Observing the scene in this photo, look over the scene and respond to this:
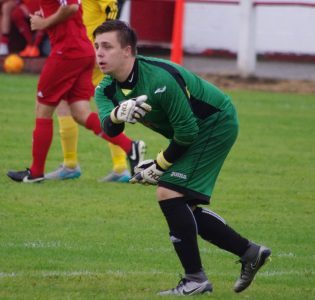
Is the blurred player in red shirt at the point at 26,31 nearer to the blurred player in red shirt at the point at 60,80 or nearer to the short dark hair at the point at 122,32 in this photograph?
the blurred player in red shirt at the point at 60,80

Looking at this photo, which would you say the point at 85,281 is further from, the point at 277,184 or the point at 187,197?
the point at 277,184

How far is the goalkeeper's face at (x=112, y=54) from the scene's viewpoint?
628cm

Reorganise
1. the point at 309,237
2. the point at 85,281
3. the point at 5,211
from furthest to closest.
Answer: the point at 5,211
the point at 309,237
the point at 85,281

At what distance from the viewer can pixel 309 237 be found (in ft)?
27.3

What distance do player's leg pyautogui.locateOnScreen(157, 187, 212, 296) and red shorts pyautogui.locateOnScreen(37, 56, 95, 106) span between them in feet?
13.3

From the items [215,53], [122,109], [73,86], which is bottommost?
[215,53]

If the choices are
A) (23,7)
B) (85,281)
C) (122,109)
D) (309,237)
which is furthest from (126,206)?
(23,7)

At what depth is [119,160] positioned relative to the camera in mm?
10586

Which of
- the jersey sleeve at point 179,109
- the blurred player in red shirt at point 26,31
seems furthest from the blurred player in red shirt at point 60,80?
the blurred player in red shirt at point 26,31

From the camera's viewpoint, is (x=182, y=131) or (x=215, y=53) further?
(x=215, y=53)

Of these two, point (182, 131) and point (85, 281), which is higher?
point (182, 131)

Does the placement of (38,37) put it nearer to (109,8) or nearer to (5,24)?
(5,24)

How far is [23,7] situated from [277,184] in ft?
38.7

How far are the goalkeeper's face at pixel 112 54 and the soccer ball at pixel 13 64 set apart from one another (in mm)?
13627
